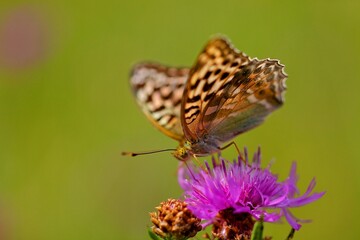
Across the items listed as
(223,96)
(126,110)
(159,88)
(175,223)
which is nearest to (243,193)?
(175,223)

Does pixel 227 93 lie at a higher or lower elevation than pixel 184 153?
higher

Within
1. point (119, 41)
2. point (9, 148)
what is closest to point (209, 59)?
point (9, 148)

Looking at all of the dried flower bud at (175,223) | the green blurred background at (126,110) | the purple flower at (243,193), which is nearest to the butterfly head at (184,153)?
the purple flower at (243,193)

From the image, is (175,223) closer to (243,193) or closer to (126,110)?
(243,193)

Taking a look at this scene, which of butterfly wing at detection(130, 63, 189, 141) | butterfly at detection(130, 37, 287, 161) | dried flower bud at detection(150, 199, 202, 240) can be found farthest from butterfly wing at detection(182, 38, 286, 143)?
dried flower bud at detection(150, 199, 202, 240)

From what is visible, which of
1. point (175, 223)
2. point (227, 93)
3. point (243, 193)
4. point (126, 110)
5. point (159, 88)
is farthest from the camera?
point (126, 110)

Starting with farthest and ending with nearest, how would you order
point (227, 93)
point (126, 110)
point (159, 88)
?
point (126, 110) < point (159, 88) < point (227, 93)

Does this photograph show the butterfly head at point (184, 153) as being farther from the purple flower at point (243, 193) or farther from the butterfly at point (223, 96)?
the purple flower at point (243, 193)
